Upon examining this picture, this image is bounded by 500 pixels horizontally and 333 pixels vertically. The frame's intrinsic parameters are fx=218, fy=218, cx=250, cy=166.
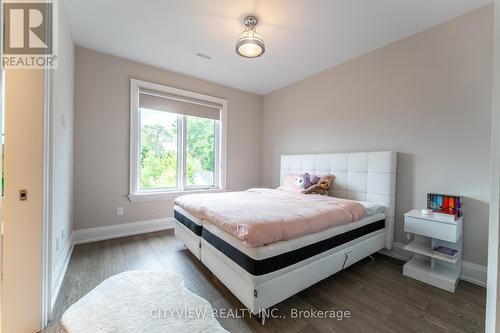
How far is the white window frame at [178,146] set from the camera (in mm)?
3340

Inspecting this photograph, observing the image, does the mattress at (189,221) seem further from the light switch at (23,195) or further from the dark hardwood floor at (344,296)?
the light switch at (23,195)

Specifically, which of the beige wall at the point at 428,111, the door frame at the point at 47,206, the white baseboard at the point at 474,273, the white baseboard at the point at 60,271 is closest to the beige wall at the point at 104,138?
the white baseboard at the point at 60,271

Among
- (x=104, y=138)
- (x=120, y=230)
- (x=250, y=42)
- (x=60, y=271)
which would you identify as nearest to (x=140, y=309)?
(x=60, y=271)

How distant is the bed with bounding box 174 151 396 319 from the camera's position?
1.58 m

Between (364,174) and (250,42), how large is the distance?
7.13 feet

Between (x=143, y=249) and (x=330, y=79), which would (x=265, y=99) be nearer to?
(x=330, y=79)

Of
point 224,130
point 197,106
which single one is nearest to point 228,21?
point 197,106

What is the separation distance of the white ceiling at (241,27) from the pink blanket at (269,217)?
6.56 ft

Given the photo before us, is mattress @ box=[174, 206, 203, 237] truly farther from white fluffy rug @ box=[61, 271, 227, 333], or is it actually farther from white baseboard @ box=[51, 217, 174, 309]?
white baseboard @ box=[51, 217, 174, 309]

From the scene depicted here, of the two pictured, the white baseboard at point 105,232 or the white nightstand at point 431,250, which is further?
the white baseboard at point 105,232

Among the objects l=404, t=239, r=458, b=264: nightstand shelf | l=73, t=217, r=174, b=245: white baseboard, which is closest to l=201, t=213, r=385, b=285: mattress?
l=404, t=239, r=458, b=264: nightstand shelf

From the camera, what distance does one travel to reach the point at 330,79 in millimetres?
3479

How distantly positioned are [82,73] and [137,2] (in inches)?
58.5

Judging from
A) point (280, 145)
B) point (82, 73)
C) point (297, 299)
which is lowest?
point (297, 299)
